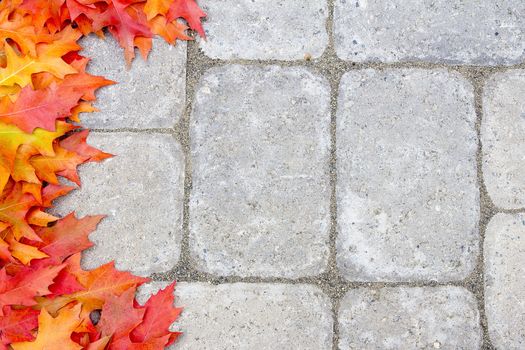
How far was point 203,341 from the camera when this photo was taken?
1.95 meters

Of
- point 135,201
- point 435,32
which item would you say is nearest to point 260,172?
point 135,201

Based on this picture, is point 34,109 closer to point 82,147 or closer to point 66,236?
point 82,147

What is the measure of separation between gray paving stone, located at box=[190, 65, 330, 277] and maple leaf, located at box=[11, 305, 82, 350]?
416 millimetres

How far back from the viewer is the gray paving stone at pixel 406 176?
1.98 m

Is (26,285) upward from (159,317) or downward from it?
upward

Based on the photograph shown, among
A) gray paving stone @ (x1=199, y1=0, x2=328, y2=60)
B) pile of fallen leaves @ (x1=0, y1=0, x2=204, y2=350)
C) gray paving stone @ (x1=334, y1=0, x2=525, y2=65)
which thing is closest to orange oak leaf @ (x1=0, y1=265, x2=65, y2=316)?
pile of fallen leaves @ (x1=0, y1=0, x2=204, y2=350)

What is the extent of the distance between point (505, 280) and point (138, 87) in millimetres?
1322

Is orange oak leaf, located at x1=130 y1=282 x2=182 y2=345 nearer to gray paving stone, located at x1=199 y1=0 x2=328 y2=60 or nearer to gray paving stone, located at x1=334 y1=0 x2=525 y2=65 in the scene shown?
gray paving stone, located at x1=199 y1=0 x2=328 y2=60

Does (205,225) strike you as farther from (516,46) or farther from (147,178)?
(516,46)

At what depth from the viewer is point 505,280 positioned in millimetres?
1974

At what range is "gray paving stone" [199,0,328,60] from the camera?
83.6 inches

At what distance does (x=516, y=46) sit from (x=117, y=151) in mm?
1356

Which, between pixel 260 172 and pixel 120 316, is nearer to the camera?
pixel 120 316

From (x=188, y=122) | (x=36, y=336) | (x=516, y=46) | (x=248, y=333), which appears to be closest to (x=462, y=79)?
(x=516, y=46)
